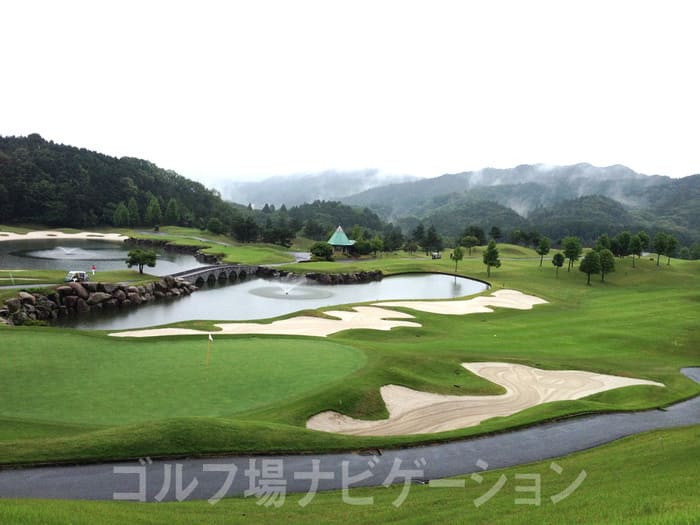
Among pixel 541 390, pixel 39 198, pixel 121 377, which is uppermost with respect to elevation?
pixel 39 198

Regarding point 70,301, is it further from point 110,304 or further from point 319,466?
point 319,466

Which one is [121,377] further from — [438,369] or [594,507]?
[594,507]

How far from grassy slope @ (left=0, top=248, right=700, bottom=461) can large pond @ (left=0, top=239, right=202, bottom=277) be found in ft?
165

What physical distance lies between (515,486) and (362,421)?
7050 mm

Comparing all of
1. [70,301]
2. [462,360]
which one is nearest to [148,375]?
[462,360]

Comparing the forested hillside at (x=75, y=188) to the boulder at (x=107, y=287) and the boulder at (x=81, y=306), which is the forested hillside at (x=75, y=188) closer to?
the boulder at (x=107, y=287)

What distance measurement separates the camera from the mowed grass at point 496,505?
7949 mm

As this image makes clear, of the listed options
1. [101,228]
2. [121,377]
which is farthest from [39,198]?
[121,377]

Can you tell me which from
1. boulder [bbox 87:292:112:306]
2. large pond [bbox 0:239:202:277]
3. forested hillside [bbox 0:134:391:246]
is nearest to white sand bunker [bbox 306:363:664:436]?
boulder [bbox 87:292:112:306]

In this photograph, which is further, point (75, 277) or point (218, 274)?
point (218, 274)

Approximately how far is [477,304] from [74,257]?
67762mm

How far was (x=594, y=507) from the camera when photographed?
877 cm

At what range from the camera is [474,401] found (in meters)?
20.9

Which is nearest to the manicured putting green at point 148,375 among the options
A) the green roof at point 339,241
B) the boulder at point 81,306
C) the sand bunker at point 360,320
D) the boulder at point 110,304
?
the sand bunker at point 360,320
